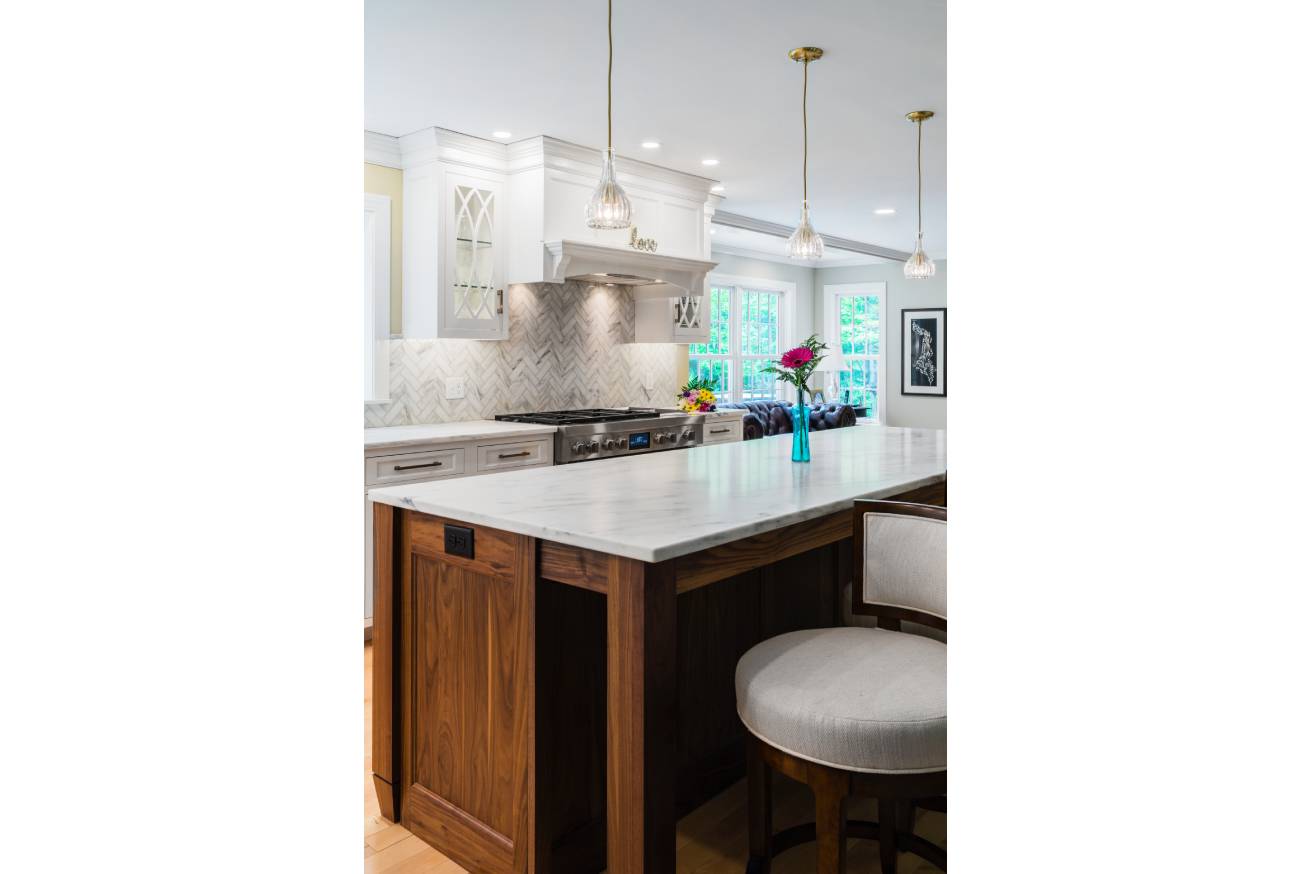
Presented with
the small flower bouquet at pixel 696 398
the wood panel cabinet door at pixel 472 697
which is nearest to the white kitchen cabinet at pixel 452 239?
the small flower bouquet at pixel 696 398

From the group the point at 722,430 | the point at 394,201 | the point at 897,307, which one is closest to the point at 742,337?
the point at 897,307

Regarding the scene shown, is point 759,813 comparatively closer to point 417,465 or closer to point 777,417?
point 417,465

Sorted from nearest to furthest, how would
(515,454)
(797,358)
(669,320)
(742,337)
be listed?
(797,358) → (515,454) → (669,320) → (742,337)

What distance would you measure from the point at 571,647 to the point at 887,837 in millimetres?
788

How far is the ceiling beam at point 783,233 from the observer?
619 cm

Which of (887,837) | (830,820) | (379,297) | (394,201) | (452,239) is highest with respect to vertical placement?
(394,201)

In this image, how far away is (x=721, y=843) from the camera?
6.48 feet

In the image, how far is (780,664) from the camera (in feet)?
5.10

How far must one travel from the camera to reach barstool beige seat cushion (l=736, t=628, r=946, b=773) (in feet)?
4.45

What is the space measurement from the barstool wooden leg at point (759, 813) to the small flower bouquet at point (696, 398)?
390 centimetres
